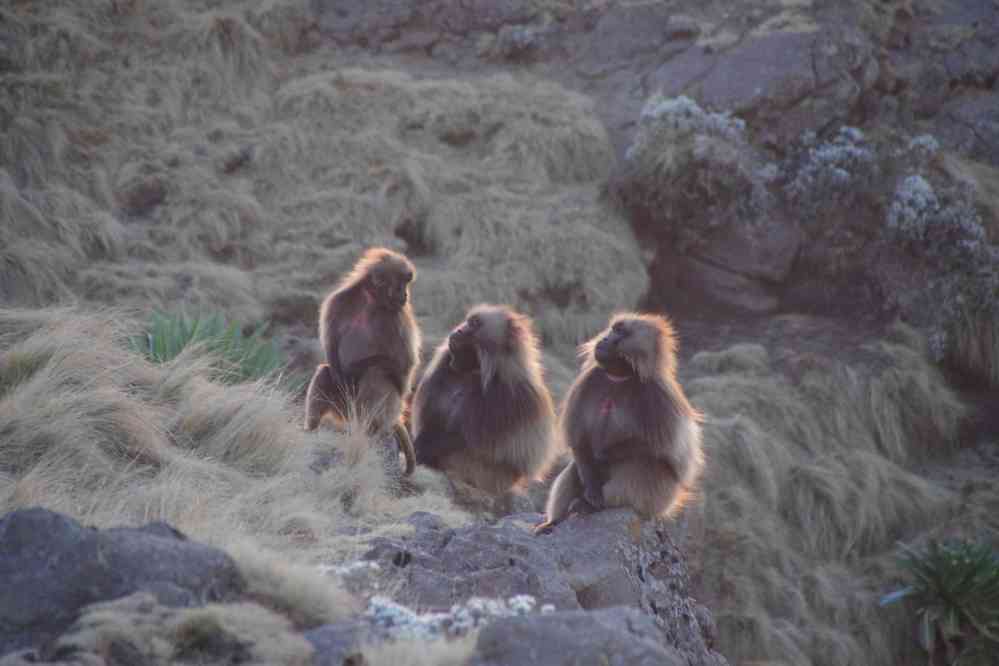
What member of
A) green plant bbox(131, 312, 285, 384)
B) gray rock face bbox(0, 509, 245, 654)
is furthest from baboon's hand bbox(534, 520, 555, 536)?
green plant bbox(131, 312, 285, 384)

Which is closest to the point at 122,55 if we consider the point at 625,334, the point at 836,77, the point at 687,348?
the point at 687,348

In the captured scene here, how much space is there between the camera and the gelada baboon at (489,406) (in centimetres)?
540

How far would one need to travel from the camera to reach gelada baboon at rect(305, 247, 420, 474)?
5.89m

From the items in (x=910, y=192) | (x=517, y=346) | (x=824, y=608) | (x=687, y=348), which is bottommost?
(x=824, y=608)

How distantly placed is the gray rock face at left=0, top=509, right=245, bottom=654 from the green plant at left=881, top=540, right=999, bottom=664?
6.27 m

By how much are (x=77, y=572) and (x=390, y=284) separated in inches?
122

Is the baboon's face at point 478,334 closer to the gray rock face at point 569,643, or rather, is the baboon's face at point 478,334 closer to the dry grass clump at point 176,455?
the dry grass clump at point 176,455

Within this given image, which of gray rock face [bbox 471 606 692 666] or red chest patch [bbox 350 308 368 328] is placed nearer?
gray rock face [bbox 471 606 692 666]

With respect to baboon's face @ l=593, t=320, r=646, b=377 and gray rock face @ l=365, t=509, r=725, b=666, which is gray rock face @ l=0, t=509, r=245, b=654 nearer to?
gray rock face @ l=365, t=509, r=725, b=666

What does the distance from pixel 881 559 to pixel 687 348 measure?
2873 millimetres

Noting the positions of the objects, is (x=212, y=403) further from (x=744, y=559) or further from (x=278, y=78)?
(x=278, y=78)

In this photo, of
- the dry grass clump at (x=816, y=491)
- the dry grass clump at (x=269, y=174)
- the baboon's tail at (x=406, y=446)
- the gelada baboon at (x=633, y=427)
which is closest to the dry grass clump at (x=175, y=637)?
the gelada baboon at (x=633, y=427)

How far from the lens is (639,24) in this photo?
1296 cm

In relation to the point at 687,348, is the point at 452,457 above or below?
above
